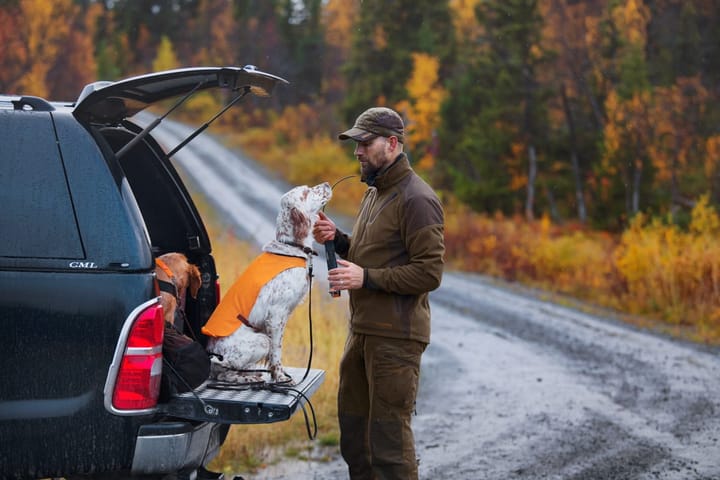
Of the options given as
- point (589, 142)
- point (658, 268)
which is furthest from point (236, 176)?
point (658, 268)

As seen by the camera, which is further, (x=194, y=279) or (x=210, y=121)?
(x=194, y=279)

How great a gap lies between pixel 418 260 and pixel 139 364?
1496mm

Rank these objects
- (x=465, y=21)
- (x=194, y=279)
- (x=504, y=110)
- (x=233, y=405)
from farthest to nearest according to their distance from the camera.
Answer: (x=465, y=21) < (x=504, y=110) < (x=194, y=279) < (x=233, y=405)

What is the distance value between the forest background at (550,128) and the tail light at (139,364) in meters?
9.91

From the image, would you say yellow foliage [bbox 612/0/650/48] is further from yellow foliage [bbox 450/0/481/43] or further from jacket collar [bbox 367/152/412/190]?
jacket collar [bbox 367/152/412/190]

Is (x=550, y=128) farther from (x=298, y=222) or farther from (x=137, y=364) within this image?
(x=137, y=364)

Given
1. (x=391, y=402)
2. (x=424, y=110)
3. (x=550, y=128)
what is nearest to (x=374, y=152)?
(x=391, y=402)

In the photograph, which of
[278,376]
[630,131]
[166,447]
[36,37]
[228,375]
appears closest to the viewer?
[166,447]

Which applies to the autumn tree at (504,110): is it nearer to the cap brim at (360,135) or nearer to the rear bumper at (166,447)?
the cap brim at (360,135)

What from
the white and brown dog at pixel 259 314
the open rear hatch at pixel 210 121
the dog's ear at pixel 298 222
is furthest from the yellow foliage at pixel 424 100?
the open rear hatch at pixel 210 121

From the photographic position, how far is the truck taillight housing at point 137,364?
341 cm

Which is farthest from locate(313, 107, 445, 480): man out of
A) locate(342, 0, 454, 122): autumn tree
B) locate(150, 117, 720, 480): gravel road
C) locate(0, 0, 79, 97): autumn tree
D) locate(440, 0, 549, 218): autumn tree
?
locate(342, 0, 454, 122): autumn tree

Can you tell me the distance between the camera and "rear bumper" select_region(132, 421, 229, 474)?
3461 millimetres

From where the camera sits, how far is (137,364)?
3.46 metres
